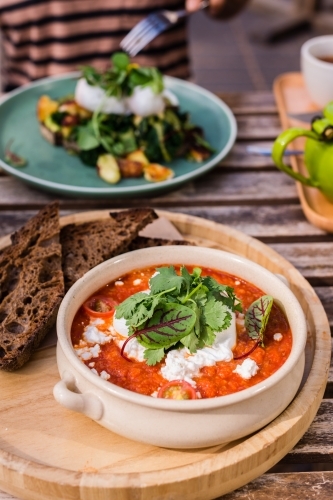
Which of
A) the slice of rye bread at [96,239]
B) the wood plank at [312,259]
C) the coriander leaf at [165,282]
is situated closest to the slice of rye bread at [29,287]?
the slice of rye bread at [96,239]

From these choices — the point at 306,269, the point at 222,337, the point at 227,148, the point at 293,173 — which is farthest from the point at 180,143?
the point at 222,337

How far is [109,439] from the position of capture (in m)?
1.42

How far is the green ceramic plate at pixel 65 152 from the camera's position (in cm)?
236

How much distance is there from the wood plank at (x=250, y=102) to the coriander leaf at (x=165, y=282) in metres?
1.68

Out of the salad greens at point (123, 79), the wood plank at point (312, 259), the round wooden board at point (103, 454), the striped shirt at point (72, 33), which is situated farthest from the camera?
the striped shirt at point (72, 33)

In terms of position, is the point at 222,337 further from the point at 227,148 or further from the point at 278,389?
the point at 227,148

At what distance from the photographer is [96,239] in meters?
1.96

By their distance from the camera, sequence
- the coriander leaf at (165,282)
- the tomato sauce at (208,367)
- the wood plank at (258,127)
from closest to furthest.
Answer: the tomato sauce at (208,367)
the coriander leaf at (165,282)
the wood plank at (258,127)

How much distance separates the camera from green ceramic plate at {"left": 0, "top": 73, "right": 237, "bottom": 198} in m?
2.36

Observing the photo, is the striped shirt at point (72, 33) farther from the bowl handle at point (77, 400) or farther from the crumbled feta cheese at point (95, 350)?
the bowl handle at point (77, 400)

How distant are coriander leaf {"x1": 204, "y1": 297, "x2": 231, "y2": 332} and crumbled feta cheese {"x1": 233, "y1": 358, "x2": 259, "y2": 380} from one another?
0.32 ft

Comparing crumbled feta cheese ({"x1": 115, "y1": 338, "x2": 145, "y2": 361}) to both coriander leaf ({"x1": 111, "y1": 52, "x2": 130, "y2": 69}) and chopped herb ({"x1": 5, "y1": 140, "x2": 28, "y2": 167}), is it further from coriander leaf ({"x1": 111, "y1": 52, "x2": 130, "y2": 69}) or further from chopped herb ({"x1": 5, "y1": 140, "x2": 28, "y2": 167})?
coriander leaf ({"x1": 111, "y1": 52, "x2": 130, "y2": 69})

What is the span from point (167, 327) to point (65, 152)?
1383 millimetres

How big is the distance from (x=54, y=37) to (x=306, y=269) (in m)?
2.25
